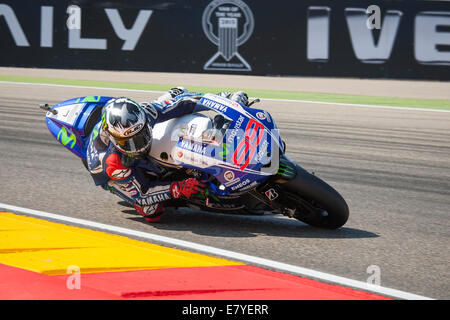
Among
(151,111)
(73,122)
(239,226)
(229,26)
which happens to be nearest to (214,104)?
(151,111)

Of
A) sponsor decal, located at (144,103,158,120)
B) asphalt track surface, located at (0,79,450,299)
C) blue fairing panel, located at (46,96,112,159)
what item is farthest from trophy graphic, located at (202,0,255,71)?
sponsor decal, located at (144,103,158,120)

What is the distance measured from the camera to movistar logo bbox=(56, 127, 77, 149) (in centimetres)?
700

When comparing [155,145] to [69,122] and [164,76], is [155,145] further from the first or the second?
[164,76]

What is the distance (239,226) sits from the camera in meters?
6.36

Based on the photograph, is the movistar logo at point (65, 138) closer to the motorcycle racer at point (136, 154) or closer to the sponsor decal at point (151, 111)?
the motorcycle racer at point (136, 154)

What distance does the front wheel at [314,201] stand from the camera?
19.6 ft

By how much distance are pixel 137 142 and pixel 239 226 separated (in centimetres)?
120

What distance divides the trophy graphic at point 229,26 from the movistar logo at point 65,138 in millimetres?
11196

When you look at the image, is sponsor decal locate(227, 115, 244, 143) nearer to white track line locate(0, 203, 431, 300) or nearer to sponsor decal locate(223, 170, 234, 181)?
sponsor decal locate(223, 170, 234, 181)

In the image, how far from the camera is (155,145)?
20.3ft

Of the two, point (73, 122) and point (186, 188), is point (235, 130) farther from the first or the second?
point (73, 122)

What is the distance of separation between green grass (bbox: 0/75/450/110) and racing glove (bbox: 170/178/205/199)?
9719 millimetres

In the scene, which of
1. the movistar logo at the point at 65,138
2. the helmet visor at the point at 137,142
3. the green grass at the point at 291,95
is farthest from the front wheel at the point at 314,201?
the green grass at the point at 291,95
